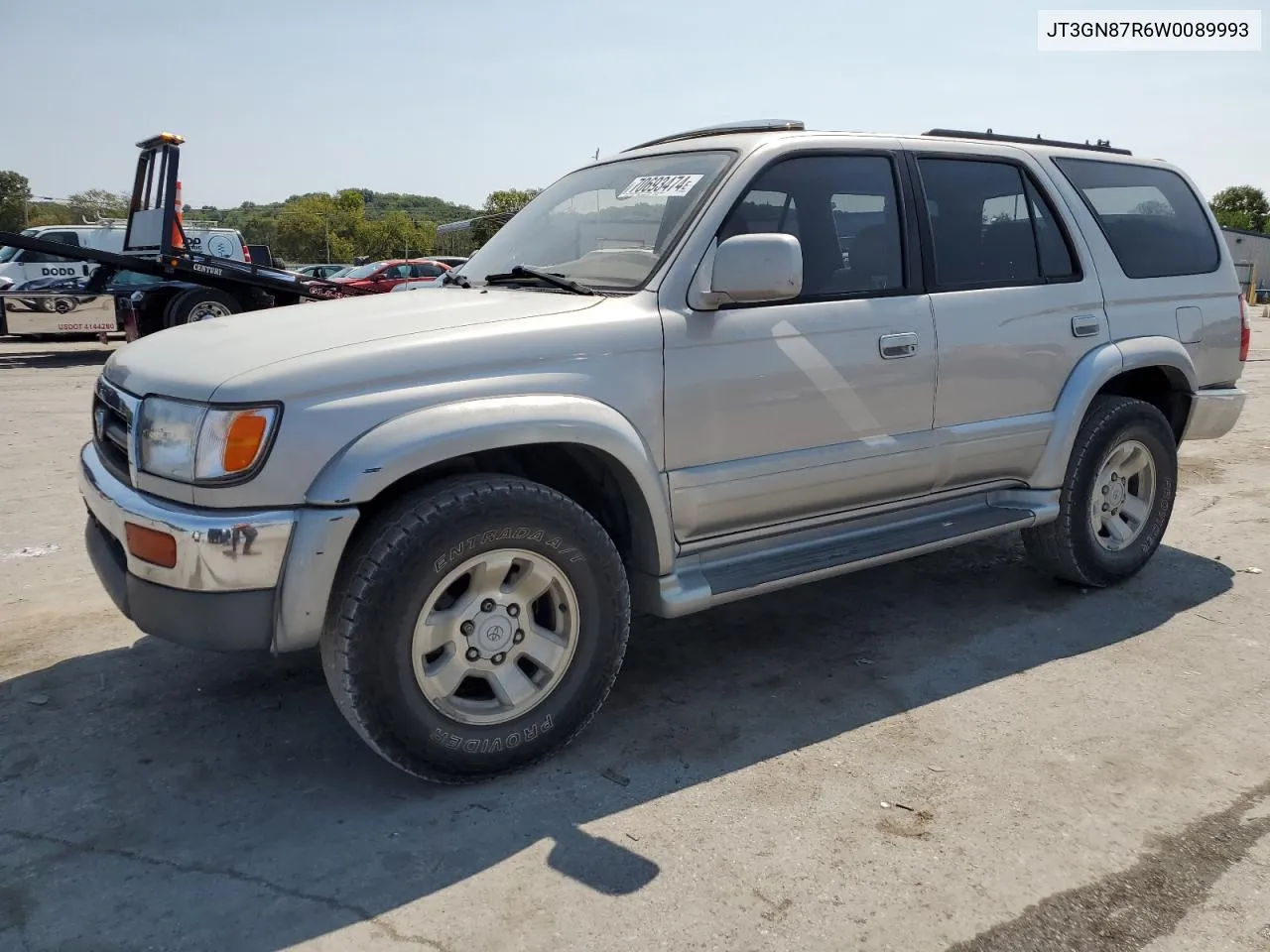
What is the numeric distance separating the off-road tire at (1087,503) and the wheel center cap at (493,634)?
101 inches

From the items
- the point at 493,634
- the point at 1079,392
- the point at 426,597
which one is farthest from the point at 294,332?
the point at 1079,392

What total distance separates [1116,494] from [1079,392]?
73 centimetres

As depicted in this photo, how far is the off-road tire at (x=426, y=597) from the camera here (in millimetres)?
2645

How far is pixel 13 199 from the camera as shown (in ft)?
246

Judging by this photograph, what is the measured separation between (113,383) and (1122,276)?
156 inches

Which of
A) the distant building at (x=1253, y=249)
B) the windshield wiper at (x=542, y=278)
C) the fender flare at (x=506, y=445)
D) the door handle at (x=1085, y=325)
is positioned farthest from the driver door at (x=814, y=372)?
the distant building at (x=1253, y=249)

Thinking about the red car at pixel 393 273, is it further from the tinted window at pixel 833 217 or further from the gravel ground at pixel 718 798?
the tinted window at pixel 833 217

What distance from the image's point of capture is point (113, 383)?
3.11 metres

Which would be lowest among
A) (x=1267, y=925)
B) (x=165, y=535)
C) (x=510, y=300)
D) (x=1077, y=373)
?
(x=1267, y=925)

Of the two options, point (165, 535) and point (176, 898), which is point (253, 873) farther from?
point (165, 535)

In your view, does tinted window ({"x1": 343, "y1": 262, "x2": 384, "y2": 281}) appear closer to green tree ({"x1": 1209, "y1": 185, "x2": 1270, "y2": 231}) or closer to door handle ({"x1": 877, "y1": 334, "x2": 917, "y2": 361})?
door handle ({"x1": 877, "y1": 334, "x2": 917, "y2": 361})

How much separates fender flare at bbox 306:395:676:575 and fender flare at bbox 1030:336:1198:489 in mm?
1872

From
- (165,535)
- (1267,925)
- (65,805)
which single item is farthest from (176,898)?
(1267,925)

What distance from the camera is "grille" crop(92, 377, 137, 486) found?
2.89 meters
